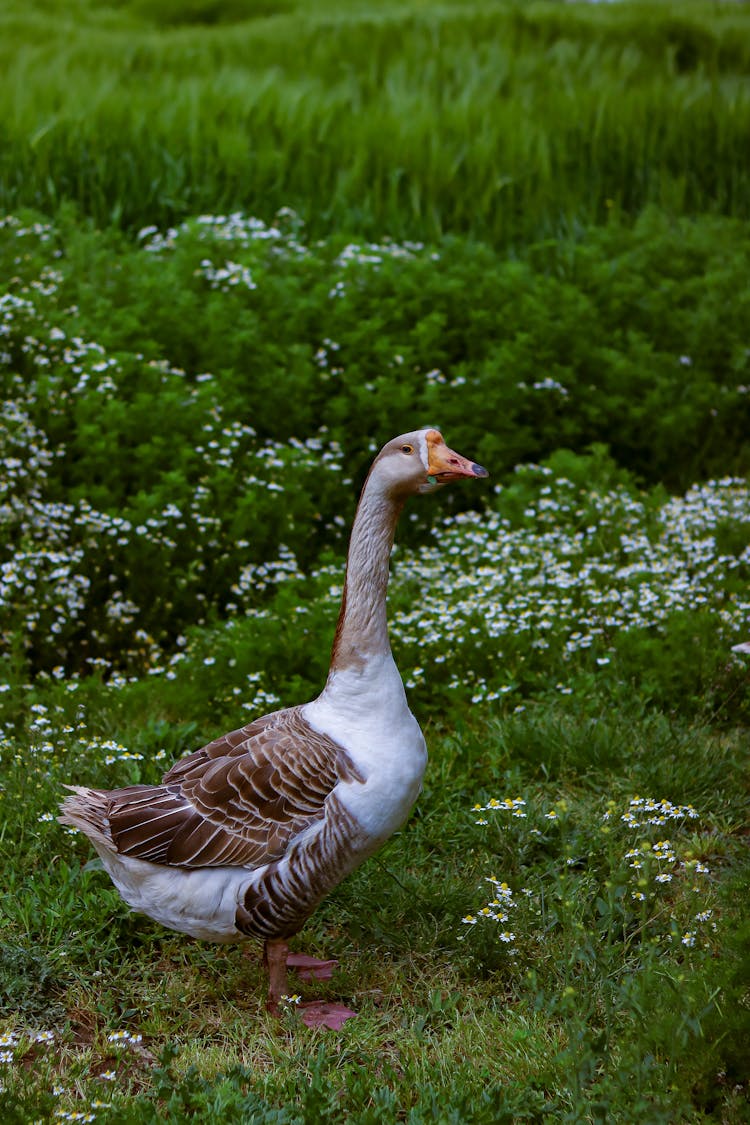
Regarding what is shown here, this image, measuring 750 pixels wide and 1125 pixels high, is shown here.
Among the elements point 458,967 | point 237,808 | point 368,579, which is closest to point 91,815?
point 237,808

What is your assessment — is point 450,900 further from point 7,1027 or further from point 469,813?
point 7,1027

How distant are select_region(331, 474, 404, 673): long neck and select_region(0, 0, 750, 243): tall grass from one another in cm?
655

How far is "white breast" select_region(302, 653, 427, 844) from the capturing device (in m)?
3.71

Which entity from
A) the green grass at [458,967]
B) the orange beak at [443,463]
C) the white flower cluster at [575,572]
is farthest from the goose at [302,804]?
the white flower cluster at [575,572]

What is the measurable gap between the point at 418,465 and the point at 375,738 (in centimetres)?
81

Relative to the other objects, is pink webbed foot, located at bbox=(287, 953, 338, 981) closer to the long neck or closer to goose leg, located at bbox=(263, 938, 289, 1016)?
goose leg, located at bbox=(263, 938, 289, 1016)

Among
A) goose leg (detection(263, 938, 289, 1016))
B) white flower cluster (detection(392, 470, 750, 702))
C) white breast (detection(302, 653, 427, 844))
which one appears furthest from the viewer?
white flower cluster (detection(392, 470, 750, 702))

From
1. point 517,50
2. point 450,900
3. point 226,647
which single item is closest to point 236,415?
point 226,647

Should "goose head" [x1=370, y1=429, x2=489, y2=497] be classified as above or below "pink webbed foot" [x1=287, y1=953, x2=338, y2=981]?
above

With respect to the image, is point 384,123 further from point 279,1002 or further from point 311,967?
point 279,1002

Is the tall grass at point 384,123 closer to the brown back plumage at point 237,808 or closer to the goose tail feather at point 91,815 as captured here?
the goose tail feather at point 91,815

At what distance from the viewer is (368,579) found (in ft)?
12.9

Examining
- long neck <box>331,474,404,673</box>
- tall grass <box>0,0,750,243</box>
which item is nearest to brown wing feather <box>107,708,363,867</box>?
long neck <box>331,474,404,673</box>

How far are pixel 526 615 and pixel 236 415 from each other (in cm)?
255
